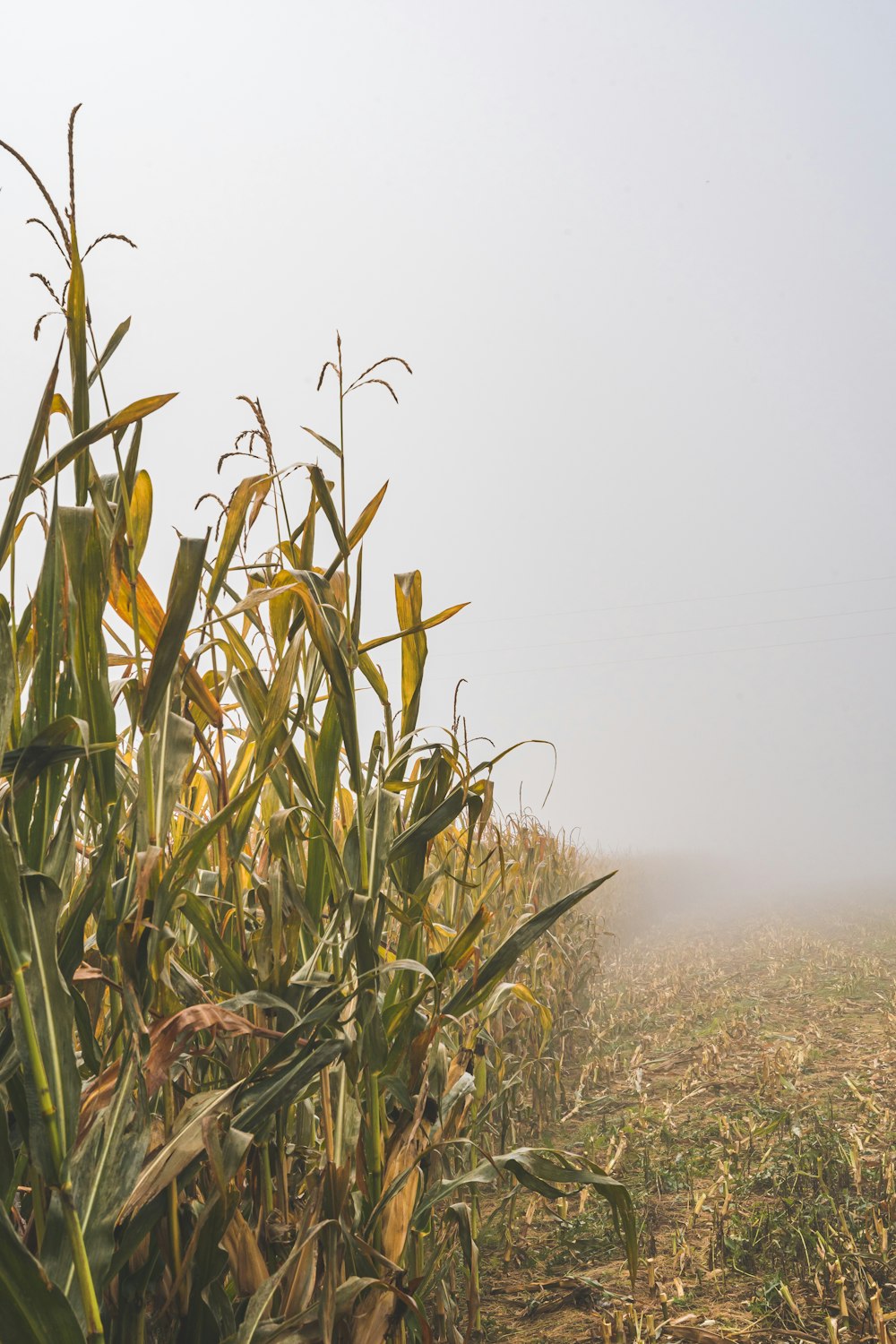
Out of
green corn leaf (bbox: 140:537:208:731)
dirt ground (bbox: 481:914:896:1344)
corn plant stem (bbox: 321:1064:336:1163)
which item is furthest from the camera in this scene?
dirt ground (bbox: 481:914:896:1344)

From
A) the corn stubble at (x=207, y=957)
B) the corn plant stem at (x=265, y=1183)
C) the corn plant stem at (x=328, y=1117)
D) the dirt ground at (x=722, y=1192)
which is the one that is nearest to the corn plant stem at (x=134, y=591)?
the corn stubble at (x=207, y=957)

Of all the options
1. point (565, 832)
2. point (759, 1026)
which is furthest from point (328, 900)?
point (565, 832)

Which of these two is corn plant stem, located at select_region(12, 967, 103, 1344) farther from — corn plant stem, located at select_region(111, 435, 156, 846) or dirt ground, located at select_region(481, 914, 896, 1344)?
dirt ground, located at select_region(481, 914, 896, 1344)

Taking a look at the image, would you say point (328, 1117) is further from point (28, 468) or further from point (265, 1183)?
point (28, 468)

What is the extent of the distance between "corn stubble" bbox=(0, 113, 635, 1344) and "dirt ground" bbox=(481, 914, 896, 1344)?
0.77 m

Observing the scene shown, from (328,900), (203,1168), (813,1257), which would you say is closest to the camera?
(203,1168)

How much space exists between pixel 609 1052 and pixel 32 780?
5011mm

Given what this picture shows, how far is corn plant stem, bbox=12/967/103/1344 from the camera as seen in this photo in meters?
0.76

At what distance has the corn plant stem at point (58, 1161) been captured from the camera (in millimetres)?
758

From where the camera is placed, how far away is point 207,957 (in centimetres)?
152

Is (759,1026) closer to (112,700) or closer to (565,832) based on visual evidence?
(565,832)

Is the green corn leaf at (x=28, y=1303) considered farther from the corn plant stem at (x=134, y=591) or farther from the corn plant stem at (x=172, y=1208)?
the corn plant stem at (x=134, y=591)

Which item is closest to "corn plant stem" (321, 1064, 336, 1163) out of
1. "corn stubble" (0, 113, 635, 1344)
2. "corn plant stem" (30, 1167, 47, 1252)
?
"corn stubble" (0, 113, 635, 1344)

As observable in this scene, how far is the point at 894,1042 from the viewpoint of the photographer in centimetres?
473
